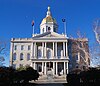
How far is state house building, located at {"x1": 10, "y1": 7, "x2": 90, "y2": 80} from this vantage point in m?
70.1

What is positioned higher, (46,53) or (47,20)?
(47,20)

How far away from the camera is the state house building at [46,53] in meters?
70.1

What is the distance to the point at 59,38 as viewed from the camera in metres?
71.6

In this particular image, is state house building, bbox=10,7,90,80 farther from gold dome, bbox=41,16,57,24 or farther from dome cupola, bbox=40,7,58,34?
gold dome, bbox=41,16,57,24

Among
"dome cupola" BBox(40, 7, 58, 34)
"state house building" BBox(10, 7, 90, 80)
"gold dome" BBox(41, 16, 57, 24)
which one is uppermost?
"gold dome" BBox(41, 16, 57, 24)

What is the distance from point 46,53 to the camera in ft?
239

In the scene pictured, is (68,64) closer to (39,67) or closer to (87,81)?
(39,67)

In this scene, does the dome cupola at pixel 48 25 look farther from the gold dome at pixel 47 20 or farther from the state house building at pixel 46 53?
the state house building at pixel 46 53

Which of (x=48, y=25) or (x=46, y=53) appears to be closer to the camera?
(x=46, y=53)

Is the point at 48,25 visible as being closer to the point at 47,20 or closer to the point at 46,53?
the point at 47,20

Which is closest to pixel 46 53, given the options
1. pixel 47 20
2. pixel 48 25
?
pixel 48 25

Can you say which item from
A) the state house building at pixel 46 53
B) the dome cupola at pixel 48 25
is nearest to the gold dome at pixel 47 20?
the dome cupola at pixel 48 25

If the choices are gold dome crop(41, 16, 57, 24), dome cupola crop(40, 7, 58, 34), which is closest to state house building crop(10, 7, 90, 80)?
dome cupola crop(40, 7, 58, 34)

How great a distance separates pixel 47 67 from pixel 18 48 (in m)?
12.8
